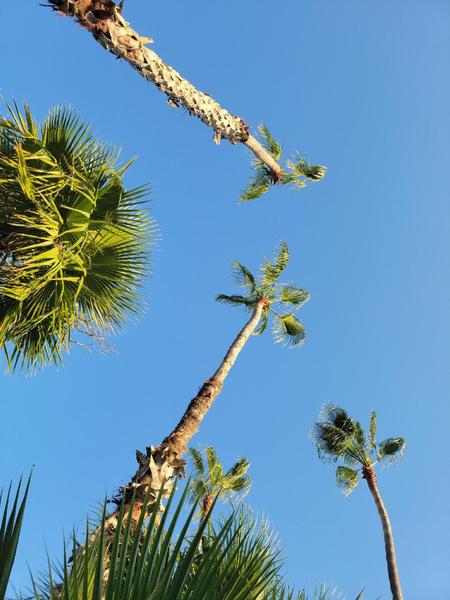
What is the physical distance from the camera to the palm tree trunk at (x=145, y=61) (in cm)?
643

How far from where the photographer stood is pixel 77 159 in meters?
7.90

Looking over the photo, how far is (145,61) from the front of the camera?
23.6 ft

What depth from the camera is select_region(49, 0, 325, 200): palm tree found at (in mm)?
6434

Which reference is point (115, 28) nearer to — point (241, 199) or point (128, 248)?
point (128, 248)

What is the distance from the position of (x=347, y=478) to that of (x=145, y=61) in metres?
14.0

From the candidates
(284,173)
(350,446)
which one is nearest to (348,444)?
(350,446)

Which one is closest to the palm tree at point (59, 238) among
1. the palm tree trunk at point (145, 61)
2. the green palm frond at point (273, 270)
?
the palm tree trunk at point (145, 61)

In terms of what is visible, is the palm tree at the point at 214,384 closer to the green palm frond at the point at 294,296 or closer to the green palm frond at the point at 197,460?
the green palm frond at the point at 294,296

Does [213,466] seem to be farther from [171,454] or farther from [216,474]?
[171,454]

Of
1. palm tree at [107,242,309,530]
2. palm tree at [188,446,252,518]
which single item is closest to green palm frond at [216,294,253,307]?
palm tree at [107,242,309,530]

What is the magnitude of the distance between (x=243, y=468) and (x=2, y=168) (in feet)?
41.7

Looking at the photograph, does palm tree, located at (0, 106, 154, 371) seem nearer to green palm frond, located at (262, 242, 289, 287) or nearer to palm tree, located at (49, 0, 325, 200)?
palm tree, located at (49, 0, 325, 200)

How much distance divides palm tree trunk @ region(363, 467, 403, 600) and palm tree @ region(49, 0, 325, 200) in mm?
10564

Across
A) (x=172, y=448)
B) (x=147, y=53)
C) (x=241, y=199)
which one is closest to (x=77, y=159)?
(x=147, y=53)
